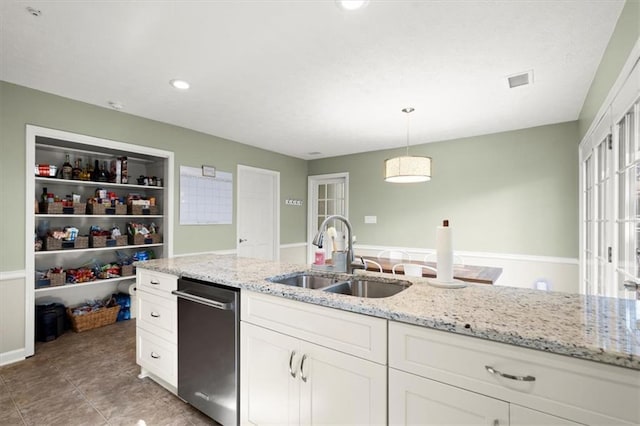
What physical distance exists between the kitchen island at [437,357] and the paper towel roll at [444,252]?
0.09 meters

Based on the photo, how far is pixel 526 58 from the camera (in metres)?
2.27

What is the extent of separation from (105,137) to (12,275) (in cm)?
159

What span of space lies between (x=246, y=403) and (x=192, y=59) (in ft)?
7.88

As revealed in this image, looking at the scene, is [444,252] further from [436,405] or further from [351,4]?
[351,4]

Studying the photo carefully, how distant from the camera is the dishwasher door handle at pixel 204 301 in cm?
→ 162

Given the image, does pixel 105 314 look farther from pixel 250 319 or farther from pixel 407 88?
pixel 407 88

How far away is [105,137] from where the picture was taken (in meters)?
3.36

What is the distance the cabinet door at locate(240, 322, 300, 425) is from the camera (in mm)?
1404

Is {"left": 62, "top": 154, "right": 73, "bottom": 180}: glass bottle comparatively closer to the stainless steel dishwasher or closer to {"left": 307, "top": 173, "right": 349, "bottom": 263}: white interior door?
the stainless steel dishwasher

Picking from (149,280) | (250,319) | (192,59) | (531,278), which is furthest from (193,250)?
(531,278)

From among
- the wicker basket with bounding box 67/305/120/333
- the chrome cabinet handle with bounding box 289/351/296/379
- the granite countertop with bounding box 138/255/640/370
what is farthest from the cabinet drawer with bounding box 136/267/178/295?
the wicker basket with bounding box 67/305/120/333

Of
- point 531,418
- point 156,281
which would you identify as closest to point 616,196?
point 531,418

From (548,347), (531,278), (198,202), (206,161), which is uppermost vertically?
(206,161)

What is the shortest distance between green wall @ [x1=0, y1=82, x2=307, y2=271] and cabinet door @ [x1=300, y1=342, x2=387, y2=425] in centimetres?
306
